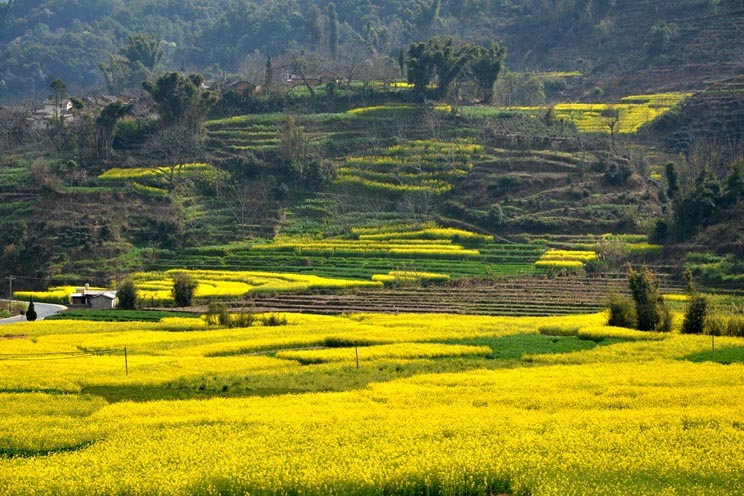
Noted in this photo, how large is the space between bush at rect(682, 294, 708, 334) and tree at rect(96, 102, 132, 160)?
2568 inches

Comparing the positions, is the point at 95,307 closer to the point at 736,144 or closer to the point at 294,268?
the point at 294,268

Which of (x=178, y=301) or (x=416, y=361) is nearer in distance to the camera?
(x=416, y=361)

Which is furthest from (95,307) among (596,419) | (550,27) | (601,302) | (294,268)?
(550,27)

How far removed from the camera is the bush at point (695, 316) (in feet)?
159

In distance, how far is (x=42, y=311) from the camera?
224 ft

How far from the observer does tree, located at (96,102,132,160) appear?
98.9 metres

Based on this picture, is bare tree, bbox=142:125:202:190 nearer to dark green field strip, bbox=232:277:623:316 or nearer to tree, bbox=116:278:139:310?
tree, bbox=116:278:139:310

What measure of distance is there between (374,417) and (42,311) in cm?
4459

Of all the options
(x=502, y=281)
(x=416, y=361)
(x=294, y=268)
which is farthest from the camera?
(x=294, y=268)

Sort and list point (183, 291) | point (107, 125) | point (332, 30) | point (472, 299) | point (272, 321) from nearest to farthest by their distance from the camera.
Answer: point (272, 321) → point (472, 299) → point (183, 291) → point (107, 125) → point (332, 30)

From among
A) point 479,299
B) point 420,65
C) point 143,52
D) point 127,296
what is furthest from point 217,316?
point 143,52

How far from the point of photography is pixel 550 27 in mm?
148875

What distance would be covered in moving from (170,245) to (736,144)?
5169 cm

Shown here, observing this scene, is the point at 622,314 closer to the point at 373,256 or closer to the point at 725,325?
the point at 725,325
